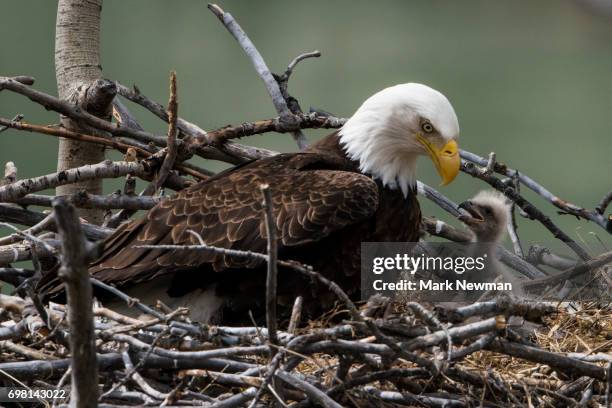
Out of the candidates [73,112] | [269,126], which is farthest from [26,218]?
[269,126]

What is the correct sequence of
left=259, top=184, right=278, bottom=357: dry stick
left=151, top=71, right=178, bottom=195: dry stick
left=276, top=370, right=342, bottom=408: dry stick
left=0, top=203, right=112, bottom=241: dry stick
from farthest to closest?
left=0, top=203, right=112, bottom=241: dry stick
left=151, top=71, right=178, bottom=195: dry stick
left=276, top=370, right=342, bottom=408: dry stick
left=259, top=184, right=278, bottom=357: dry stick

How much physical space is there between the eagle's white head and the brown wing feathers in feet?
0.59

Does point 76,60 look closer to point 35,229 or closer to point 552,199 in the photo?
point 35,229

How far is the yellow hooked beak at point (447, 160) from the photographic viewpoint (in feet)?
9.89

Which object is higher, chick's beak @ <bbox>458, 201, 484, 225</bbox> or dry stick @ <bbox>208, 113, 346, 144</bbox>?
dry stick @ <bbox>208, 113, 346, 144</bbox>

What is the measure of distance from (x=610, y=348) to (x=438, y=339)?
30.9 inches

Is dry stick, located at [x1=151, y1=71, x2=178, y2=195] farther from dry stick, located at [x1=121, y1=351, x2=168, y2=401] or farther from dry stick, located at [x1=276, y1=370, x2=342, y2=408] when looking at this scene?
dry stick, located at [x1=276, y1=370, x2=342, y2=408]

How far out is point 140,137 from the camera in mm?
3537

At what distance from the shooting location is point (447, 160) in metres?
3.03

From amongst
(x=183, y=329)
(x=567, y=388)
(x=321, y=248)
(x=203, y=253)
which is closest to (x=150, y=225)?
(x=203, y=253)

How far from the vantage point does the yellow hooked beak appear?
9.89 ft

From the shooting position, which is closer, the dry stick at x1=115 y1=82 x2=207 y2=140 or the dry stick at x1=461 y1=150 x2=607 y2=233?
the dry stick at x1=461 y1=150 x2=607 y2=233

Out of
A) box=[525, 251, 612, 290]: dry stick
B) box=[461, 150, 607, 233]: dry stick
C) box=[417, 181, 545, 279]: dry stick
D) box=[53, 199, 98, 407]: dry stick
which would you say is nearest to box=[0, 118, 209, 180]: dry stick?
box=[417, 181, 545, 279]: dry stick

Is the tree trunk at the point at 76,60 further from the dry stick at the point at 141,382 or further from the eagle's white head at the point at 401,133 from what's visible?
the dry stick at the point at 141,382
